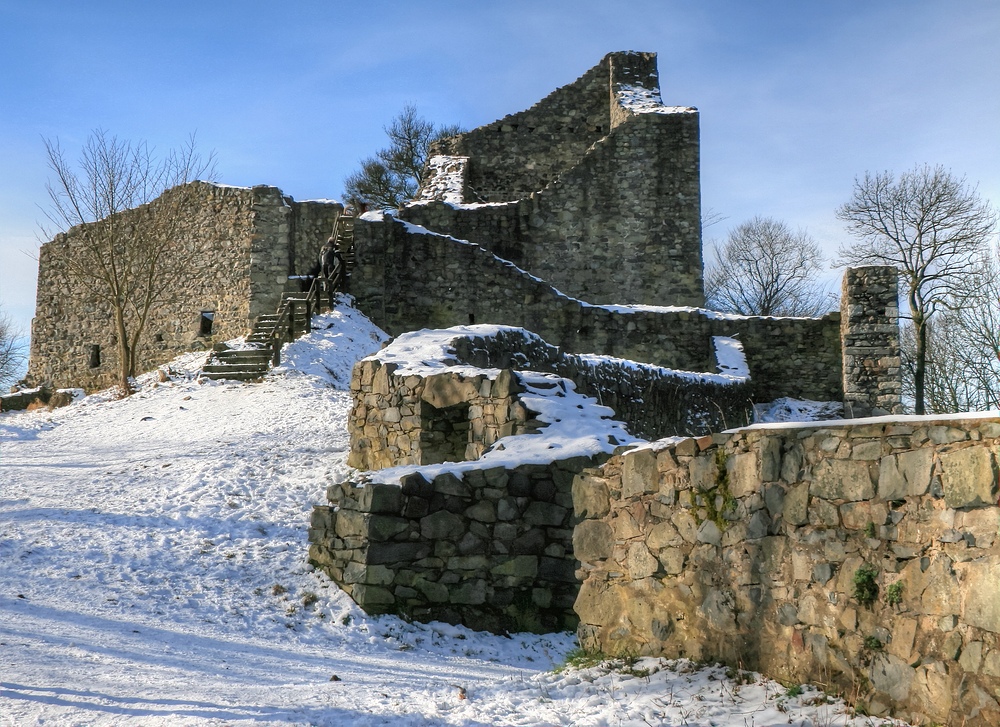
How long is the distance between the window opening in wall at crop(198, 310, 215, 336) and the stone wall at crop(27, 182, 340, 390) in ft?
0.24

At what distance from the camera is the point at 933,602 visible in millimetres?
3936

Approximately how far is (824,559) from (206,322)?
19018 millimetres

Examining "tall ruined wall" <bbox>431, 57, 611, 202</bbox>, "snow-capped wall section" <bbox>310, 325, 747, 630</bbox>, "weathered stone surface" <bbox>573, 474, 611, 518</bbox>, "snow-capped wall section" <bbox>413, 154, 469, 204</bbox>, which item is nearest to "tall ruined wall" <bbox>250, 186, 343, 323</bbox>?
"snow-capped wall section" <bbox>413, 154, 469, 204</bbox>

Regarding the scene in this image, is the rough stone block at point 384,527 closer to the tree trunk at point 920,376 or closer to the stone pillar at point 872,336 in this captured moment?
the stone pillar at point 872,336

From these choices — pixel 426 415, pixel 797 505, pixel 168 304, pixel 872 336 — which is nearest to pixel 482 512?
pixel 426 415

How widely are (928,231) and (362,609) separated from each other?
24.0 metres

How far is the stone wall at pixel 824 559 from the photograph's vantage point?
12.5 feet

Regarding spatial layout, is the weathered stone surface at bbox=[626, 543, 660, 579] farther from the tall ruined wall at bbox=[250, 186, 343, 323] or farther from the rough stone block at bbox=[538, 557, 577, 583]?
the tall ruined wall at bbox=[250, 186, 343, 323]

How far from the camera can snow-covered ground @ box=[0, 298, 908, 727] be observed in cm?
474

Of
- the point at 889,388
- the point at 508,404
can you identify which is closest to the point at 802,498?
the point at 508,404

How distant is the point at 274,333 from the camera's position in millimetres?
15492

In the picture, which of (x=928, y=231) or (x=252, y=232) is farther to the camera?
(x=928, y=231)

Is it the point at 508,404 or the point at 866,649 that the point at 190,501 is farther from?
the point at 866,649

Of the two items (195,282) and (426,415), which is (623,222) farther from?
(426,415)
